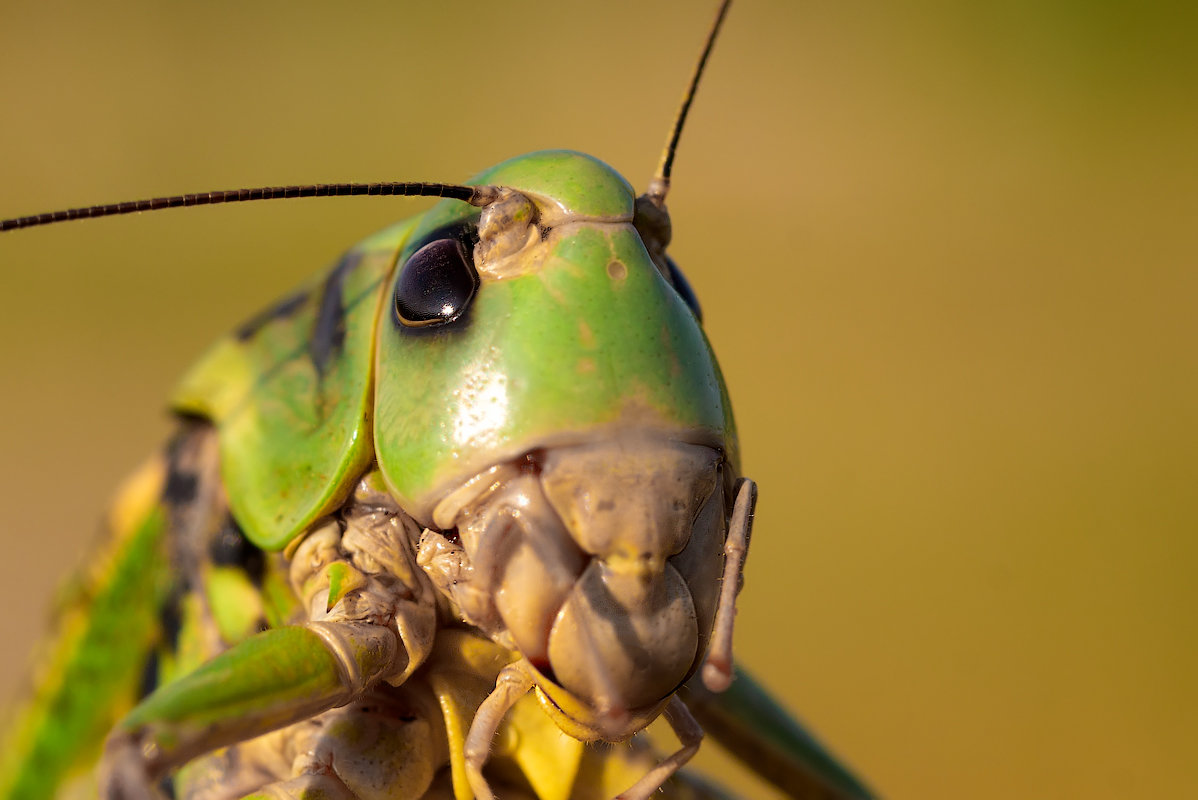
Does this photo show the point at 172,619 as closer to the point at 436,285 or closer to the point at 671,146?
the point at 436,285

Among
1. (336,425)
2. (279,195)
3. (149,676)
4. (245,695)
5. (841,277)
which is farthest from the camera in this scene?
(841,277)

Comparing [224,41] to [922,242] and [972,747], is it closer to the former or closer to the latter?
[922,242]

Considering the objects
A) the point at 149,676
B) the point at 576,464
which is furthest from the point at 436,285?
the point at 149,676

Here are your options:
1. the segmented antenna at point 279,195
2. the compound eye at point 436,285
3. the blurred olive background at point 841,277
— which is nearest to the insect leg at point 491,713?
the compound eye at point 436,285

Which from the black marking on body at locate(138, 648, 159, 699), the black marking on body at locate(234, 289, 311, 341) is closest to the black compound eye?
the black marking on body at locate(234, 289, 311, 341)

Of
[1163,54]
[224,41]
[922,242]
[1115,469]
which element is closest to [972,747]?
[1115,469]

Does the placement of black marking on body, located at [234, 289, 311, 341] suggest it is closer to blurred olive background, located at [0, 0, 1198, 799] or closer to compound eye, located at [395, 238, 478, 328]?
compound eye, located at [395, 238, 478, 328]
